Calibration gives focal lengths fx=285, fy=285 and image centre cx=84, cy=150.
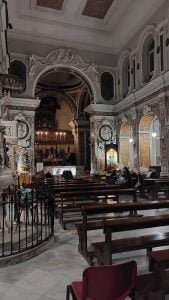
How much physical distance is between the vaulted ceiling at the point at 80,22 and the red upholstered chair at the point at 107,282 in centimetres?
1603

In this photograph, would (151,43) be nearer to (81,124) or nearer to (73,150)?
(81,124)

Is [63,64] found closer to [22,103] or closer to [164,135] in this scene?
[22,103]

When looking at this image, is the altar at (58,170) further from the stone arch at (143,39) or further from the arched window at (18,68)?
the stone arch at (143,39)

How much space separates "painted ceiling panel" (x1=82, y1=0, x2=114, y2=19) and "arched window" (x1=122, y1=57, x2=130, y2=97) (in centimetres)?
331

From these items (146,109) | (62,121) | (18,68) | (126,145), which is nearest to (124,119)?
(126,145)

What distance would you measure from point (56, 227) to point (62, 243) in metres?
1.33

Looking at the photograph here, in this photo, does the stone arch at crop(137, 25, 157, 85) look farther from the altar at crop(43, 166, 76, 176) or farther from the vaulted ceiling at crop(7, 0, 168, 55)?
the altar at crop(43, 166, 76, 176)

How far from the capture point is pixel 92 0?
1669cm

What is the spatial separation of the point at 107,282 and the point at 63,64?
18.2 meters

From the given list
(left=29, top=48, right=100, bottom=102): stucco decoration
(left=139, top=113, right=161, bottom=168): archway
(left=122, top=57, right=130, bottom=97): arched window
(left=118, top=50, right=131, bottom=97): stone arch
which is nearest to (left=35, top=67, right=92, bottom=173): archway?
(left=29, top=48, right=100, bottom=102): stucco decoration

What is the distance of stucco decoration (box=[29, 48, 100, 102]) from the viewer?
60.3ft

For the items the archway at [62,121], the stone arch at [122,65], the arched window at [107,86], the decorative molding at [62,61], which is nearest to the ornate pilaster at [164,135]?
the stone arch at [122,65]

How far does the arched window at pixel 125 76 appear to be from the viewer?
19172 mm

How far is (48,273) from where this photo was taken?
145 inches
